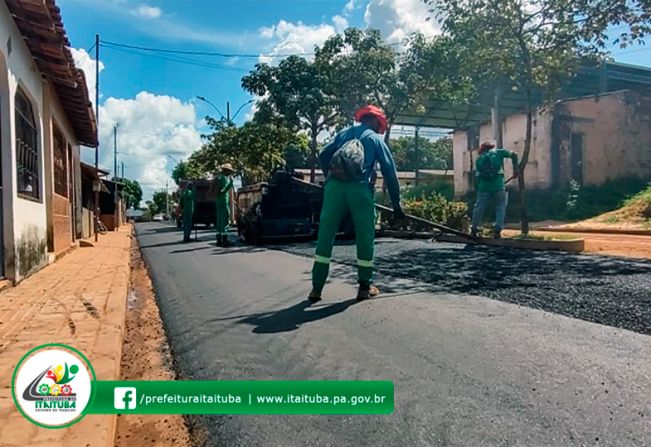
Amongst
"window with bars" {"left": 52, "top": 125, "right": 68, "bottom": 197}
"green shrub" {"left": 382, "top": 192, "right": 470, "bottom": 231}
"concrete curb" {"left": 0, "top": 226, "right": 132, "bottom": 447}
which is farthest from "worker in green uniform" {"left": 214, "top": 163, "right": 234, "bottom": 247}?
"concrete curb" {"left": 0, "top": 226, "right": 132, "bottom": 447}

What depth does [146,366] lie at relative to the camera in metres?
3.33

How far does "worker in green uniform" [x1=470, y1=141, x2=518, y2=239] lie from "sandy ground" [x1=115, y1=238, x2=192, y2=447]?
6356 millimetres


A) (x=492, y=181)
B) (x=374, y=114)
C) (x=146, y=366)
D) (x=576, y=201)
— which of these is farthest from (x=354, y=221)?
(x=576, y=201)

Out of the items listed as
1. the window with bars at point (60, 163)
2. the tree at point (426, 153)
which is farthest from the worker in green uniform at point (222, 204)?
the tree at point (426, 153)

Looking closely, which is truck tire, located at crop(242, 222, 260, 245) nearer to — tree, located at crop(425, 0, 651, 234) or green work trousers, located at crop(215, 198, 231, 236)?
green work trousers, located at crop(215, 198, 231, 236)

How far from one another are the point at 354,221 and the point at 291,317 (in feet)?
3.73

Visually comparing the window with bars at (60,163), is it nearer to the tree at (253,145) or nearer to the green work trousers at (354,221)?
the green work trousers at (354,221)

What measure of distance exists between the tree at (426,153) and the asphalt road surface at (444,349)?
180 feet

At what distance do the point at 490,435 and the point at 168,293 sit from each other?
4559 millimetres

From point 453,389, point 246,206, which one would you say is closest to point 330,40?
point 246,206

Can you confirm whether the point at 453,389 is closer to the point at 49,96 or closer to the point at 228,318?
the point at 228,318

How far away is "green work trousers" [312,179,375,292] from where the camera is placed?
4.82 m

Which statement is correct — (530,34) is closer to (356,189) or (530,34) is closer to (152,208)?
(356,189)

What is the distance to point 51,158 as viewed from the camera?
381 inches
